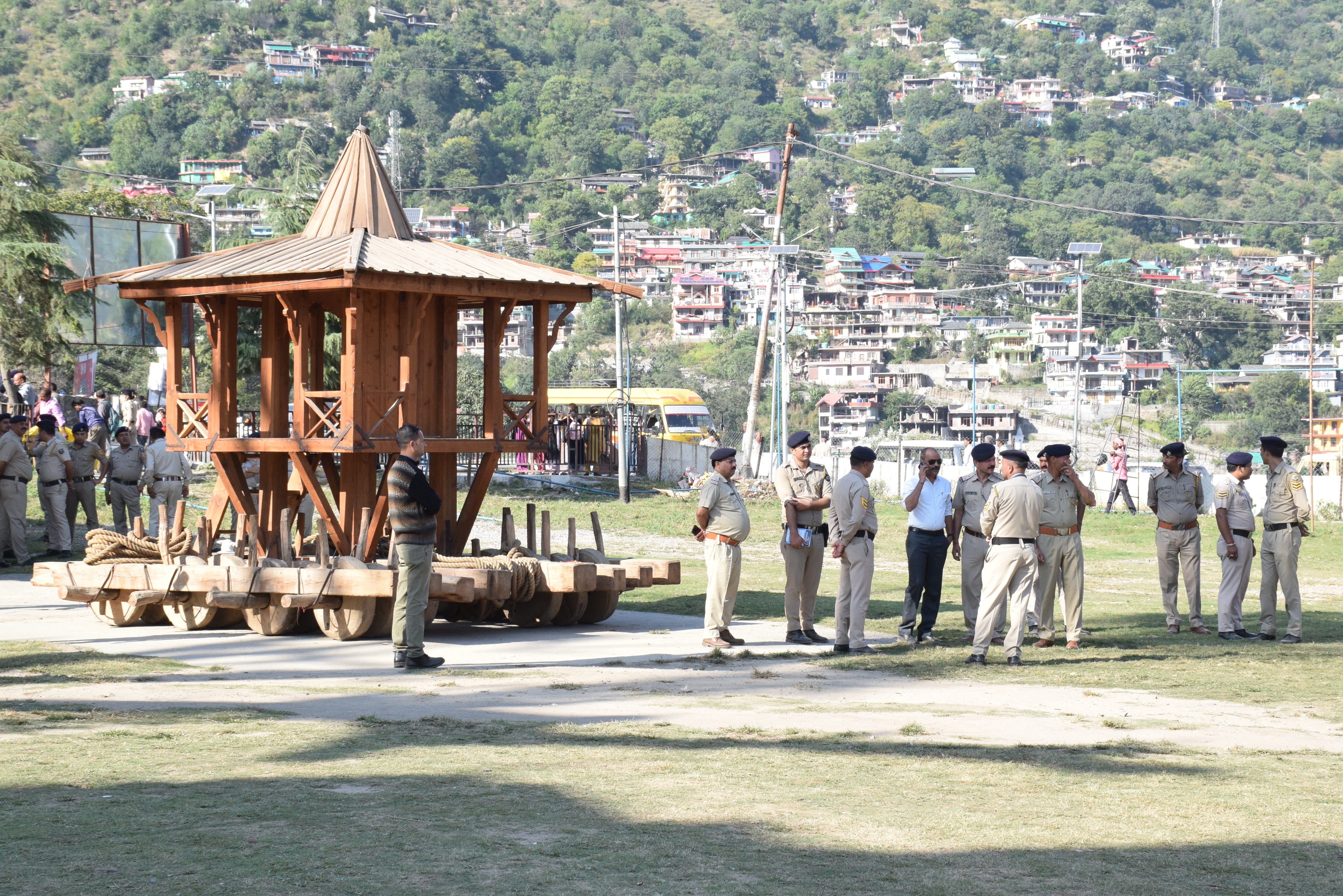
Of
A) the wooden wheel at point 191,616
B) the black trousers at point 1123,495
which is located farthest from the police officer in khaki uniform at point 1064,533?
the black trousers at point 1123,495

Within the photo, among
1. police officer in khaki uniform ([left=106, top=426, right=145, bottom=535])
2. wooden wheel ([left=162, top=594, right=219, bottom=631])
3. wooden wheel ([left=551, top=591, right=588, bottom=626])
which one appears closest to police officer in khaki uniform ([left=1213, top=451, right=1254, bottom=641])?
wooden wheel ([left=551, top=591, right=588, bottom=626])

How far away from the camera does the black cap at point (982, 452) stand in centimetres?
1358

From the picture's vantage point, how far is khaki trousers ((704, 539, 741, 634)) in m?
13.4

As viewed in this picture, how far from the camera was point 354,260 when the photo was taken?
13.7 metres

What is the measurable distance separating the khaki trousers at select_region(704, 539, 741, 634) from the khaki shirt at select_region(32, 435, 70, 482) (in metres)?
10.7

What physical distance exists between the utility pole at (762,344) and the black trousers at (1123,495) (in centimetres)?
979

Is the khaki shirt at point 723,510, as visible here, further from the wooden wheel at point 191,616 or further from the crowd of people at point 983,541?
the wooden wheel at point 191,616

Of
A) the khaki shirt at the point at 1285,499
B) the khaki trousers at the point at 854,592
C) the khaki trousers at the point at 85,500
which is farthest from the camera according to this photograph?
the khaki trousers at the point at 85,500

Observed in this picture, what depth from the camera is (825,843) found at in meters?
6.17

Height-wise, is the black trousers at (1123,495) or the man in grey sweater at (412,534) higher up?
the man in grey sweater at (412,534)

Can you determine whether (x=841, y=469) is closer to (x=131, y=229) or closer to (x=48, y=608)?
(x=131, y=229)

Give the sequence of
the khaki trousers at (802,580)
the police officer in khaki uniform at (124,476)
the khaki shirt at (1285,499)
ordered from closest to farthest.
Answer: the khaki trousers at (802,580) < the khaki shirt at (1285,499) < the police officer in khaki uniform at (124,476)

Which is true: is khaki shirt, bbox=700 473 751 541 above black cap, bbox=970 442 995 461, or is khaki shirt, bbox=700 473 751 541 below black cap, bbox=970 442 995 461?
below

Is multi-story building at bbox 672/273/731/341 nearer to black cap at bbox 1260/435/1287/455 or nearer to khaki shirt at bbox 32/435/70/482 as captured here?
khaki shirt at bbox 32/435/70/482
